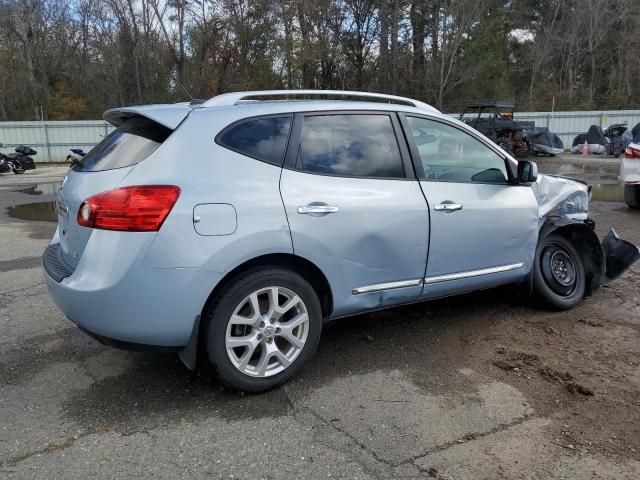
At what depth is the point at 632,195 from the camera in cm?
1042

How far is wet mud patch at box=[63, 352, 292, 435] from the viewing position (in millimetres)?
3256

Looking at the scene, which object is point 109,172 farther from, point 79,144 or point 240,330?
point 79,144

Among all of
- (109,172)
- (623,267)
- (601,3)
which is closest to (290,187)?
(109,172)

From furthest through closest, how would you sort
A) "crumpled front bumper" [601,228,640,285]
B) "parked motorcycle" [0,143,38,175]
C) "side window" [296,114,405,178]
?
"parked motorcycle" [0,143,38,175]
"crumpled front bumper" [601,228,640,285]
"side window" [296,114,405,178]

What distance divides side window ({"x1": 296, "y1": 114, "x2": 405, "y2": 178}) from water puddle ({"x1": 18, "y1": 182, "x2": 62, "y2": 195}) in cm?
1243

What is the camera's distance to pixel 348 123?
13.0 ft

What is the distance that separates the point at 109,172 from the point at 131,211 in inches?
16.0

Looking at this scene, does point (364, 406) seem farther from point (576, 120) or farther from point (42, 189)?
point (576, 120)

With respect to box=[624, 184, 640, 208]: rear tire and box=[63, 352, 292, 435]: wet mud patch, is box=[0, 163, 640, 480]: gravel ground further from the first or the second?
box=[624, 184, 640, 208]: rear tire

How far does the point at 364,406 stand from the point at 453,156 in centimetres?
207

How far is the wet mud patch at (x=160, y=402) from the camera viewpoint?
326cm

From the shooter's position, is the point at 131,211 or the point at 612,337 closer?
the point at 131,211

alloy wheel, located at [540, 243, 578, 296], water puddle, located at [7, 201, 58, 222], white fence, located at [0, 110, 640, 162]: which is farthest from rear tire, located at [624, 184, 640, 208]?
white fence, located at [0, 110, 640, 162]

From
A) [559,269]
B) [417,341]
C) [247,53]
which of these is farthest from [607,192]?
[247,53]
